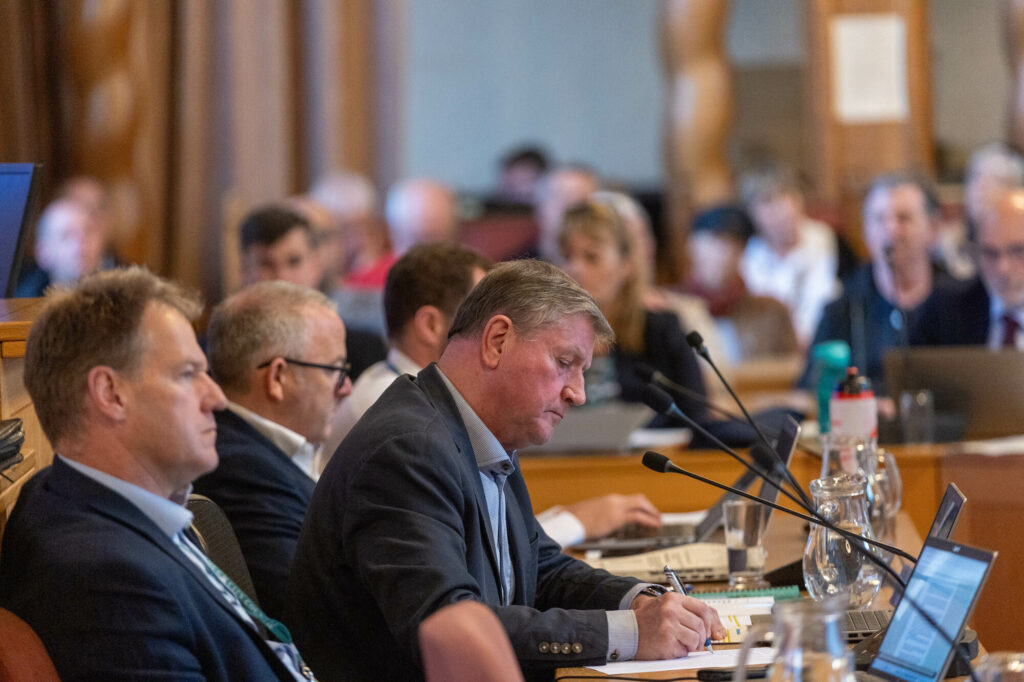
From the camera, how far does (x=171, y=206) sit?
7.43 m

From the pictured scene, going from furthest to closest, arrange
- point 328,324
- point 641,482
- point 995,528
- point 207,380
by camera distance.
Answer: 1. point 641,482
2. point 995,528
3. point 328,324
4. point 207,380

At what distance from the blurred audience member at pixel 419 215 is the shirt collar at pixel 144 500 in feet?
14.9

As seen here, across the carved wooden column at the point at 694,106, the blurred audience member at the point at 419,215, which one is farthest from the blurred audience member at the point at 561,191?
the carved wooden column at the point at 694,106

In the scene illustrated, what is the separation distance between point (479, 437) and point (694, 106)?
6.84 meters

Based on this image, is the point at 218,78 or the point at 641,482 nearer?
the point at 641,482

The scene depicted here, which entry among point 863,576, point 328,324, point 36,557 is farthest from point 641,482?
point 36,557

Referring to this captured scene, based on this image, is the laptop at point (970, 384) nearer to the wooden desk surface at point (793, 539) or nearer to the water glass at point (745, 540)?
the wooden desk surface at point (793, 539)

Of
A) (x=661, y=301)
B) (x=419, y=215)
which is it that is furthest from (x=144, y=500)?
(x=419, y=215)

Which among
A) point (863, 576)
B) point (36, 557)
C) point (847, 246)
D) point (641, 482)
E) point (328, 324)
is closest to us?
point (36, 557)

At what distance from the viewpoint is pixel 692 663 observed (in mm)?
1767

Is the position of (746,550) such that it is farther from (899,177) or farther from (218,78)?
(218,78)

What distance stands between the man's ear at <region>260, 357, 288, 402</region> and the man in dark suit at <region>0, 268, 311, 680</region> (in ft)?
2.18

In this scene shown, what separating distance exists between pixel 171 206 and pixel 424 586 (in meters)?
6.13

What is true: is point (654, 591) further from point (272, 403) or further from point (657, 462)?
point (272, 403)
